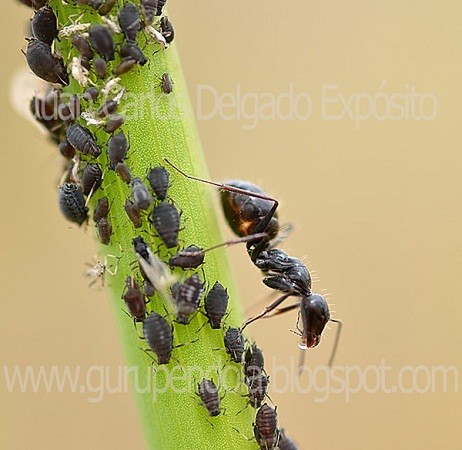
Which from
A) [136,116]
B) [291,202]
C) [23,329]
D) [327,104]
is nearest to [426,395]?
[291,202]

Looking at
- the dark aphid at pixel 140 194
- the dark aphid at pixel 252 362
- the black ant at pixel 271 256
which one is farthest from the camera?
the black ant at pixel 271 256

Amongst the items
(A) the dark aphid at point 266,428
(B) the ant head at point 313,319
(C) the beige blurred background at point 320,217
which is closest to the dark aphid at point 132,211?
(A) the dark aphid at point 266,428

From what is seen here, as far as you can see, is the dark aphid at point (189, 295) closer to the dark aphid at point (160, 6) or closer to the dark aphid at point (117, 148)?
the dark aphid at point (117, 148)

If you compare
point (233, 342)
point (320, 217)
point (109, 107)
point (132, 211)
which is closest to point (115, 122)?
point (109, 107)

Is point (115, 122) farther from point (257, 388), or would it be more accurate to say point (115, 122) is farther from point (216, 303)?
point (257, 388)

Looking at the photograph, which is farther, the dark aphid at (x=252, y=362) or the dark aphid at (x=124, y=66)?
the dark aphid at (x=252, y=362)

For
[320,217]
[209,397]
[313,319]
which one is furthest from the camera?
[320,217]

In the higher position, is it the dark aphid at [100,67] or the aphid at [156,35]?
the aphid at [156,35]

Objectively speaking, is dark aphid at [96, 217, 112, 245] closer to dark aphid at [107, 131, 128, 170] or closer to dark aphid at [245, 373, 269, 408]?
dark aphid at [107, 131, 128, 170]

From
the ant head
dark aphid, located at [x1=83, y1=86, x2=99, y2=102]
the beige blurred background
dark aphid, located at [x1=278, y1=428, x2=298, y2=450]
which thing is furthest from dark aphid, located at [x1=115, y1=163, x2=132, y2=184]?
the beige blurred background
